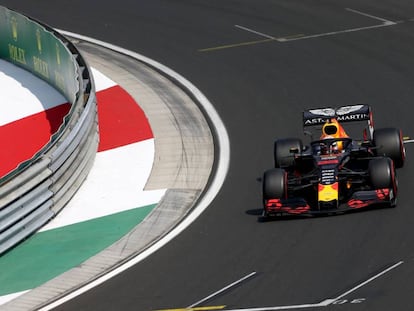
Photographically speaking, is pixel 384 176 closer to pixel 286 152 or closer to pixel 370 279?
pixel 286 152

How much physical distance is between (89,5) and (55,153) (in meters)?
14.3

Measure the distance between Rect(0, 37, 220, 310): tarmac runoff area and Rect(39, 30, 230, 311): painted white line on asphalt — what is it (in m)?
0.06

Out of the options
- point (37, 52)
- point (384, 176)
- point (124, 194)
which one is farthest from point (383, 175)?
point (37, 52)

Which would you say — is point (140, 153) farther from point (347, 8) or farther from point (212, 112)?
point (347, 8)

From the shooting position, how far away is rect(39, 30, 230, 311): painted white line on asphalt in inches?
711

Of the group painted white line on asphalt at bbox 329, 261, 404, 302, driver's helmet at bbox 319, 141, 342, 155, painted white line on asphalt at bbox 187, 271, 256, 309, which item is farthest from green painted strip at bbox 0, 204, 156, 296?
painted white line on asphalt at bbox 329, 261, 404, 302

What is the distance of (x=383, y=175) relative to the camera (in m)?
19.1

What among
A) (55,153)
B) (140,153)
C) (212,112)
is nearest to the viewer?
(55,153)

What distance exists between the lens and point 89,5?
33.6 m

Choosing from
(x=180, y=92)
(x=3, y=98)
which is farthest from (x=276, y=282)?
(x=3, y=98)

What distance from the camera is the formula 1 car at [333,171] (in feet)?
62.7

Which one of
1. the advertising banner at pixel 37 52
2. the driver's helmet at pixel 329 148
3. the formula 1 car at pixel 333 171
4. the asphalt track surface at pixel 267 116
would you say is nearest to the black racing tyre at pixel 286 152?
the formula 1 car at pixel 333 171

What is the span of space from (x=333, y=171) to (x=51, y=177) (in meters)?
4.32

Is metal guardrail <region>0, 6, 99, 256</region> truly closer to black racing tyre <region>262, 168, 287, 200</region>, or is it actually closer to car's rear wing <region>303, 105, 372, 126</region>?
black racing tyre <region>262, 168, 287, 200</region>
